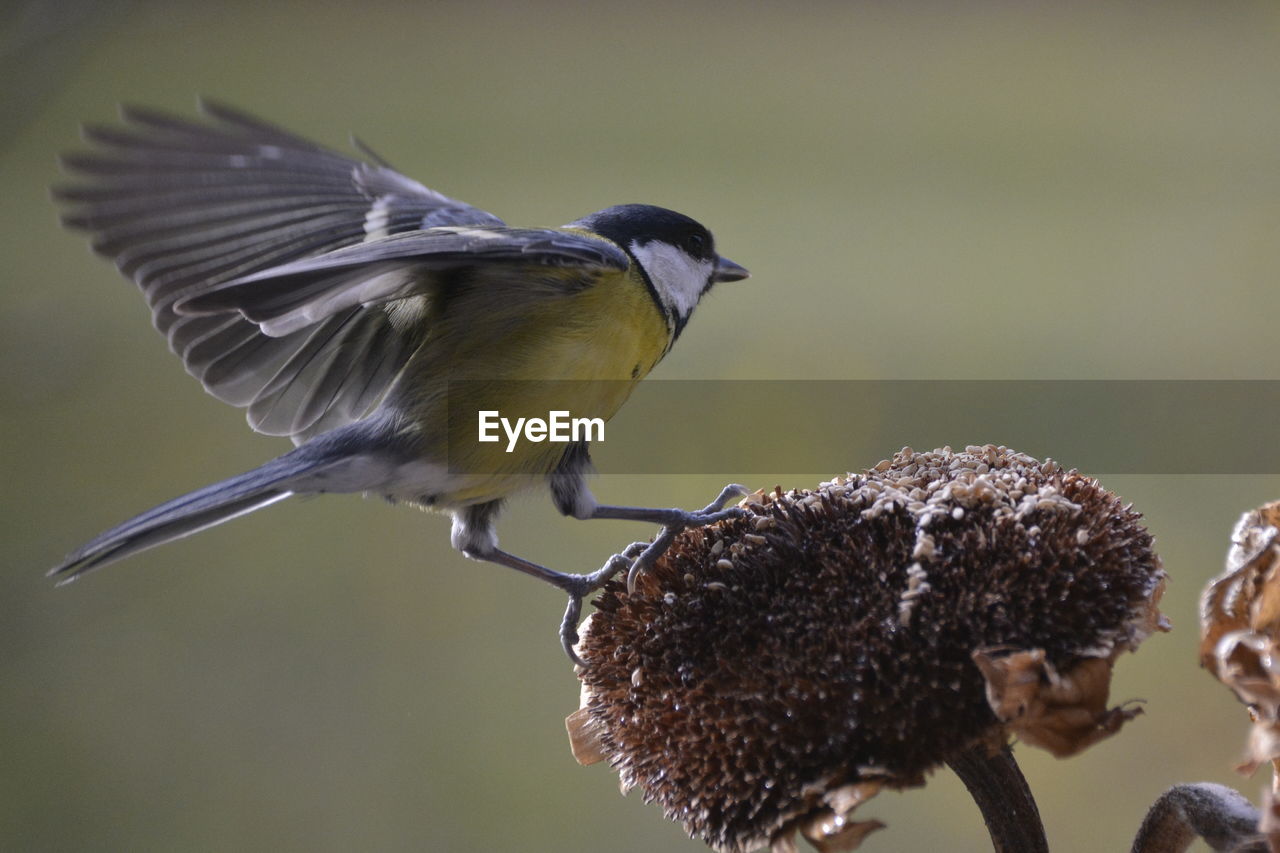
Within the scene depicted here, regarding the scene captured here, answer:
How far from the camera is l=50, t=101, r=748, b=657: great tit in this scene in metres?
0.96

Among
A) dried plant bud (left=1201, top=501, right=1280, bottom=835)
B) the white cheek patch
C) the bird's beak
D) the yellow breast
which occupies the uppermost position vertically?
the bird's beak

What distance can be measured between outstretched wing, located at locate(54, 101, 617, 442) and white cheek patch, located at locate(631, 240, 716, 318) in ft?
0.54

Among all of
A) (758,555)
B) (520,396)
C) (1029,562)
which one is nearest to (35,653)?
(520,396)

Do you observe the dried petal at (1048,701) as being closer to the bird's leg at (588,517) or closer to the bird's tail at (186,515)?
the bird's leg at (588,517)

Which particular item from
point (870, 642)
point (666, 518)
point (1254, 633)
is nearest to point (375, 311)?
point (666, 518)

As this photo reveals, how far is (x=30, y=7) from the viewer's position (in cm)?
216

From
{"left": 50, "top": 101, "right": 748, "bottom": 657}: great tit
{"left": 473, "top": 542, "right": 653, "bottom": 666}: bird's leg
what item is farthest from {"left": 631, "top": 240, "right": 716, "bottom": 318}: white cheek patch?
{"left": 473, "top": 542, "right": 653, "bottom": 666}: bird's leg

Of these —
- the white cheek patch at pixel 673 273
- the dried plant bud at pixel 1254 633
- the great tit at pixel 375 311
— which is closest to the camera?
the dried plant bud at pixel 1254 633

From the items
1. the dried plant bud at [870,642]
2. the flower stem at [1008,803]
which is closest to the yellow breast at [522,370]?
the dried plant bud at [870,642]

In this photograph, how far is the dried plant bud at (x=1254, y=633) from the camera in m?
0.57

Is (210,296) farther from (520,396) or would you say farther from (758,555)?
(758,555)

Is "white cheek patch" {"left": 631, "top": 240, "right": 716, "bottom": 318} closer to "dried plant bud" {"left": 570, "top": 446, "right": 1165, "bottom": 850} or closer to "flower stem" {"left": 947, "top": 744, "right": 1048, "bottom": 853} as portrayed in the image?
"dried plant bud" {"left": 570, "top": 446, "right": 1165, "bottom": 850}

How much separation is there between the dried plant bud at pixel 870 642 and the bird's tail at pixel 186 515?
0.38 metres

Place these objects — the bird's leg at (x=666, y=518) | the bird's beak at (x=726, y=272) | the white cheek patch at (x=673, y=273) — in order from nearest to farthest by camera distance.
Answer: the bird's leg at (x=666, y=518) < the white cheek patch at (x=673, y=273) < the bird's beak at (x=726, y=272)
